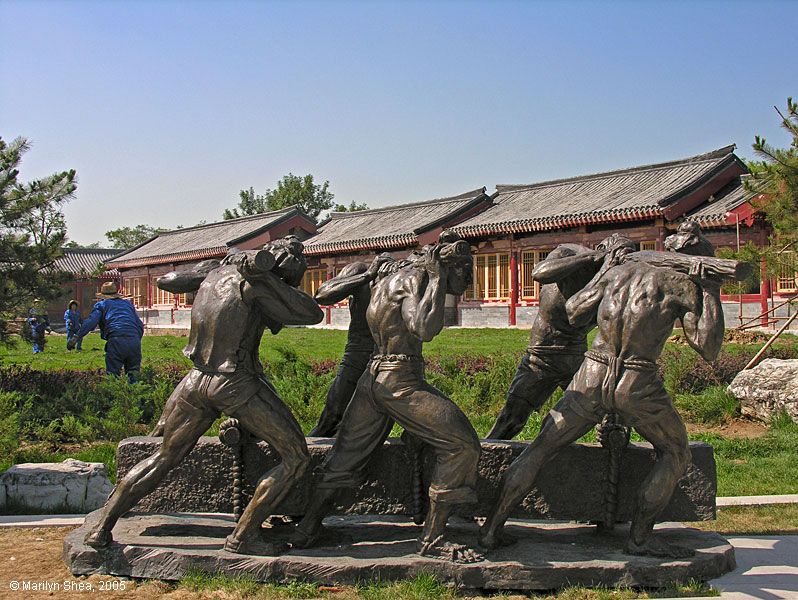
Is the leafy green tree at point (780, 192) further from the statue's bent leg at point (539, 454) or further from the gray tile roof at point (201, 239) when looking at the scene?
the gray tile roof at point (201, 239)

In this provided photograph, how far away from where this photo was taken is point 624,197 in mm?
20672

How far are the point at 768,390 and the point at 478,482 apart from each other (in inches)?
224

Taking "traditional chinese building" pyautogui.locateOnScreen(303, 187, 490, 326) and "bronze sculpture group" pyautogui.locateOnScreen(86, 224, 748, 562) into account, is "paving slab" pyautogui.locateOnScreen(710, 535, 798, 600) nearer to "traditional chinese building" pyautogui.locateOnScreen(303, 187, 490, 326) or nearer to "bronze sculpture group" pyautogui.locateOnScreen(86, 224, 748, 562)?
"bronze sculpture group" pyautogui.locateOnScreen(86, 224, 748, 562)

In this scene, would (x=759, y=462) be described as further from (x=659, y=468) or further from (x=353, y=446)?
(x=353, y=446)

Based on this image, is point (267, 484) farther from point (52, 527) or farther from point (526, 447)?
point (52, 527)

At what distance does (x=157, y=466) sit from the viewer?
4.36 metres

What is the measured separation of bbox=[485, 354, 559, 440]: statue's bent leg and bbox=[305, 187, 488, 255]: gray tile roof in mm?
18463

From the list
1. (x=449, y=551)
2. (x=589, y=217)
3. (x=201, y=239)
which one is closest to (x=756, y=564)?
(x=449, y=551)

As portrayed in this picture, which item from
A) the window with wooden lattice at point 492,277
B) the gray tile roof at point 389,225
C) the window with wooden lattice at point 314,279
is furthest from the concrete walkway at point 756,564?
the window with wooden lattice at point 314,279

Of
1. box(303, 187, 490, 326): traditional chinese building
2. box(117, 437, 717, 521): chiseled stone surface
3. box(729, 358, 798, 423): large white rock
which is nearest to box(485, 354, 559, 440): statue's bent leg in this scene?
box(117, 437, 717, 521): chiseled stone surface

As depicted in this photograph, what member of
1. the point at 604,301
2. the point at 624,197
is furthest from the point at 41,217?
the point at 624,197

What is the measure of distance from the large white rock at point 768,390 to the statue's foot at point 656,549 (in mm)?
5312

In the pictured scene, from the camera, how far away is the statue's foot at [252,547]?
429 cm

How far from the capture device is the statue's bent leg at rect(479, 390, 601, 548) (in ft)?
14.2
